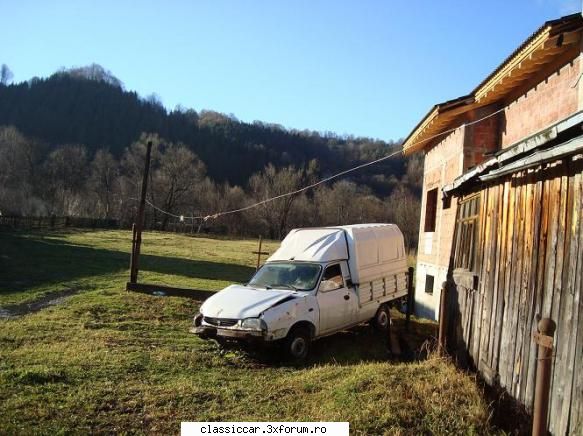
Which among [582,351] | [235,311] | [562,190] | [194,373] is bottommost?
[194,373]

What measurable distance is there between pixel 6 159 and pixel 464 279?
260 ft

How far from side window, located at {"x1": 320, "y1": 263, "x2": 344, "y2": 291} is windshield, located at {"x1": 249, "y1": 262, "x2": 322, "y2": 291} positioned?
187mm

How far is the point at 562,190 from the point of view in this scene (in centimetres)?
501

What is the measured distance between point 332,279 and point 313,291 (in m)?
0.88

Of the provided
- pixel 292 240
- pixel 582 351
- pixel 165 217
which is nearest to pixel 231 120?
pixel 165 217

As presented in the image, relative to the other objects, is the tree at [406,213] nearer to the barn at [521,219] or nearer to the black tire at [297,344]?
the barn at [521,219]

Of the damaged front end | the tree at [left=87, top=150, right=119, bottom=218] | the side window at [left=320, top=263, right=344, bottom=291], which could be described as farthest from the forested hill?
the damaged front end

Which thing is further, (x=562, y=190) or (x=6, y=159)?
(x=6, y=159)

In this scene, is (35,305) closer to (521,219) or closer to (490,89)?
(521,219)

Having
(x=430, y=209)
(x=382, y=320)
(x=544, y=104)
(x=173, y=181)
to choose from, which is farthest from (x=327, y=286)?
(x=173, y=181)

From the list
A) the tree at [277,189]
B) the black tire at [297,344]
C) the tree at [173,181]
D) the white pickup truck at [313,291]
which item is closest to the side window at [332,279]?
the white pickup truck at [313,291]

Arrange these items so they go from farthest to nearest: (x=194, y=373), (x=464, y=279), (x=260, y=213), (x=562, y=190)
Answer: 1. (x=260, y=213)
2. (x=464, y=279)
3. (x=194, y=373)
4. (x=562, y=190)

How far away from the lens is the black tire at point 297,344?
8.73 m

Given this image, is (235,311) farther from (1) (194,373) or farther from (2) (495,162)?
(2) (495,162)
